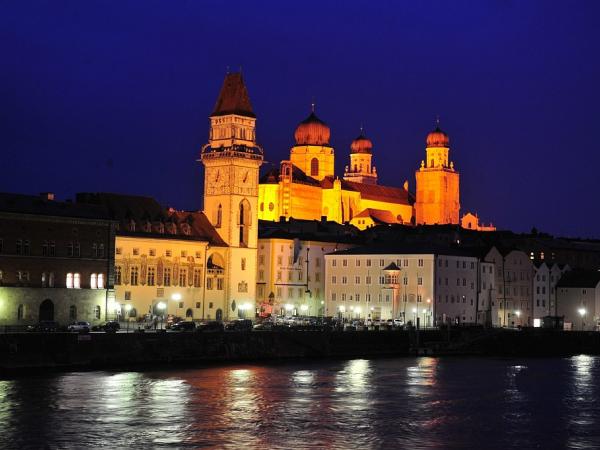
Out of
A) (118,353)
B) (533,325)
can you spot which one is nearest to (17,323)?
(118,353)

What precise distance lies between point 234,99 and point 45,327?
45.3 meters

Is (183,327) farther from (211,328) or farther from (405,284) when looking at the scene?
(405,284)

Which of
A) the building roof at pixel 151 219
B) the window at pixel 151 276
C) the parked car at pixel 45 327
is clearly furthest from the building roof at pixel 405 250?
the parked car at pixel 45 327

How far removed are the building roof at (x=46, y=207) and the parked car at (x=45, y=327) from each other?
8.75 m

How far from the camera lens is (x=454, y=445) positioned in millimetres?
58531

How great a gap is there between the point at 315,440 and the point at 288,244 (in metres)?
87.5

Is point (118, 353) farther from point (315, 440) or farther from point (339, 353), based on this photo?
point (315, 440)

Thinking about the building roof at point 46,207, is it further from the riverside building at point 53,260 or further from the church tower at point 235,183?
the church tower at point 235,183

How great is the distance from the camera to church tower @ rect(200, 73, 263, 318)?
130500mm

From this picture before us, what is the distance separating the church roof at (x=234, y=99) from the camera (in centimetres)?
13300

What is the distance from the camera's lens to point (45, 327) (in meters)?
93.4

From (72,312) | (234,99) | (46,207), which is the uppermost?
(234,99)

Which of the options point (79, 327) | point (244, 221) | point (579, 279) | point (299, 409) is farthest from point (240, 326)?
point (579, 279)

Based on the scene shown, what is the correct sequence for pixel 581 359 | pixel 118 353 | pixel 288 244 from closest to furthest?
pixel 118 353
pixel 581 359
pixel 288 244
